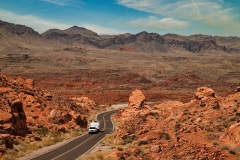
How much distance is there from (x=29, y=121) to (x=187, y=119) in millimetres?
20341

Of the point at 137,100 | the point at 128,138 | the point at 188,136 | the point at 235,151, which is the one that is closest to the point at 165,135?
the point at 188,136

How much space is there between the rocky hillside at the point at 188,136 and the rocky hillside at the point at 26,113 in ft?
33.8

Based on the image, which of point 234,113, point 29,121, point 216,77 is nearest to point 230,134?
point 234,113

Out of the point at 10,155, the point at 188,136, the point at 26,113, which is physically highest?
the point at 188,136

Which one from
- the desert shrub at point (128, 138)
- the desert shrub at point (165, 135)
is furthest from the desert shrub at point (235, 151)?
the desert shrub at point (128, 138)

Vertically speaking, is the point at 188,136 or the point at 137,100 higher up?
the point at 188,136

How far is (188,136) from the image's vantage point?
19.3 meters

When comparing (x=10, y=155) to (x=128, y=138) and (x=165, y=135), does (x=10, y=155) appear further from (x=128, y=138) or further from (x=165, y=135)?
(x=165, y=135)

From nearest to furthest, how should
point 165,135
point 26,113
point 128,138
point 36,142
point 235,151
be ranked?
point 235,151, point 165,135, point 128,138, point 36,142, point 26,113

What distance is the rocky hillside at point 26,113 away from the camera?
977 inches

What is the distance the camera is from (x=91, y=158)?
1888 centimetres

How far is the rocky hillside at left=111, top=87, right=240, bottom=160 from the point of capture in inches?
559

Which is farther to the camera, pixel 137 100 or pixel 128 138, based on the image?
pixel 137 100

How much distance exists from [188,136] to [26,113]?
2451 cm
